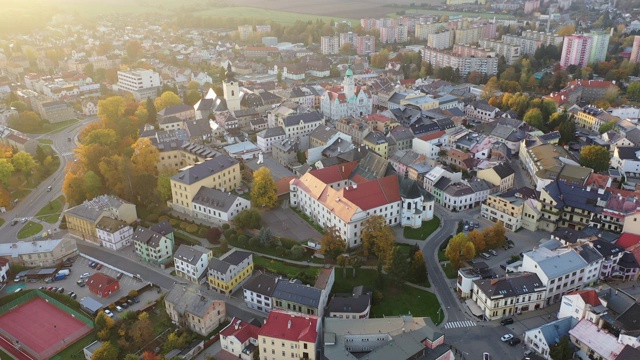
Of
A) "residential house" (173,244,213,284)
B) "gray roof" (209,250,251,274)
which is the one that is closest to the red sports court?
"residential house" (173,244,213,284)

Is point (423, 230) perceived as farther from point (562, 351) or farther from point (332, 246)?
point (562, 351)

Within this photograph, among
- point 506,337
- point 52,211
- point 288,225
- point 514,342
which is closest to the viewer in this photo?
point 514,342

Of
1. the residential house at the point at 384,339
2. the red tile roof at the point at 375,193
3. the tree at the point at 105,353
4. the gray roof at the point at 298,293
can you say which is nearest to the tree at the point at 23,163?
the tree at the point at 105,353

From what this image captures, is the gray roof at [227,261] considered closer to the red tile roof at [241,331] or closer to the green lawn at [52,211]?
the red tile roof at [241,331]

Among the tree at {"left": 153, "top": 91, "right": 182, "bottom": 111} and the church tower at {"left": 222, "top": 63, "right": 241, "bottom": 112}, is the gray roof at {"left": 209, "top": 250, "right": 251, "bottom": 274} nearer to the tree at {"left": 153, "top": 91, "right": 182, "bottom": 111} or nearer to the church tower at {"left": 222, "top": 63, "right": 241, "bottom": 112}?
the church tower at {"left": 222, "top": 63, "right": 241, "bottom": 112}

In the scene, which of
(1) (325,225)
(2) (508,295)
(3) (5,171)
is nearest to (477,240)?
(2) (508,295)
